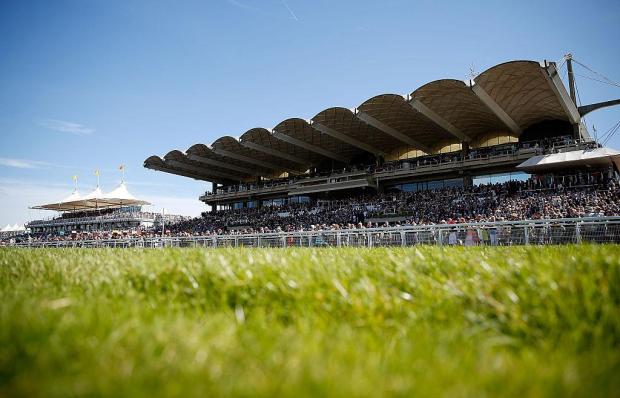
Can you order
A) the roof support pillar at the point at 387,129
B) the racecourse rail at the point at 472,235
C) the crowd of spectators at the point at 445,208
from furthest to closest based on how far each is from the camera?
the roof support pillar at the point at 387,129 → the crowd of spectators at the point at 445,208 → the racecourse rail at the point at 472,235

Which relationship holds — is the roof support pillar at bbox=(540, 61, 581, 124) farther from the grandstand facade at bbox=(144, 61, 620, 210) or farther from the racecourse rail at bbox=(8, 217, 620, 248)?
the racecourse rail at bbox=(8, 217, 620, 248)

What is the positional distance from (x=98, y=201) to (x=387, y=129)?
54848 mm

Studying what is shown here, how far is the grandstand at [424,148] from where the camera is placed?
26.3m

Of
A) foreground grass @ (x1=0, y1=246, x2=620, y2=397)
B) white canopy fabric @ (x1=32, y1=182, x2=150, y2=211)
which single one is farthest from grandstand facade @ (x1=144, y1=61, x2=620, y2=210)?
foreground grass @ (x1=0, y1=246, x2=620, y2=397)

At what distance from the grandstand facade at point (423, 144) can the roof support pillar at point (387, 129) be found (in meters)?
0.10

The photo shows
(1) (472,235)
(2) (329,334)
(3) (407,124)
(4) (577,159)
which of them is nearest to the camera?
(2) (329,334)

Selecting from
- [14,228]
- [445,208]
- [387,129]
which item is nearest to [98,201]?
[14,228]

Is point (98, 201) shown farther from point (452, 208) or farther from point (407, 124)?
point (452, 208)

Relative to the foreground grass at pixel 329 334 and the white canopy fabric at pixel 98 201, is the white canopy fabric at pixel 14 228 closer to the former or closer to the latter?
the white canopy fabric at pixel 98 201

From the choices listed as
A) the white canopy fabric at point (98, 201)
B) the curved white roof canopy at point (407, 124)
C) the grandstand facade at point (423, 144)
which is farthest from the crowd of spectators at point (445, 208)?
the white canopy fabric at point (98, 201)

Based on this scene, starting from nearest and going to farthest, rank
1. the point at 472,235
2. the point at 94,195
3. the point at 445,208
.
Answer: the point at 472,235, the point at 445,208, the point at 94,195

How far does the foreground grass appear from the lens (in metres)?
1.18

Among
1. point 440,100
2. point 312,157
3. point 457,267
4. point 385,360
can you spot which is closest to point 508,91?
point 440,100

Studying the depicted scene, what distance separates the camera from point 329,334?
1.85 m
